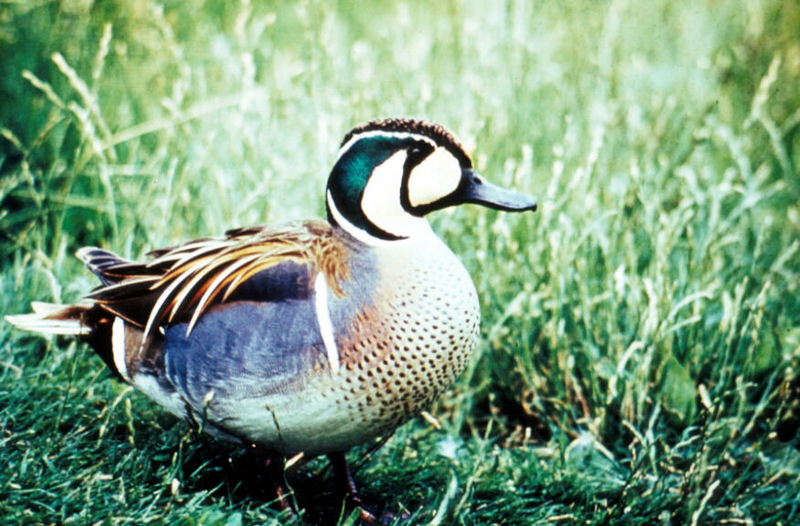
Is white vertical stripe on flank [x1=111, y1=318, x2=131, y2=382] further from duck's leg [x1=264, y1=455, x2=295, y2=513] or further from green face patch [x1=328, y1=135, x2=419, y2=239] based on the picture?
green face patch [x1=328, y1=135, x2=419, y2=239]

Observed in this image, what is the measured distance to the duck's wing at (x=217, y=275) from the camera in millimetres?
2627

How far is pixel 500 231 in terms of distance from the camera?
3656 mm

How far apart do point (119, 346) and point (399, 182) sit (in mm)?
927

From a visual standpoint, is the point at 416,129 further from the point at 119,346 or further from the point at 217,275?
the point at 119,346

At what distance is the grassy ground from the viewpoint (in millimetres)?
2914

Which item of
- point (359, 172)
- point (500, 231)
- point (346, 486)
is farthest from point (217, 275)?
point (500, 231)

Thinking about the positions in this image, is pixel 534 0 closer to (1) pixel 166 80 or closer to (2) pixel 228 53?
(2) pixel 228 53

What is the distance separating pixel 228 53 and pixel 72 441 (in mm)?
2865

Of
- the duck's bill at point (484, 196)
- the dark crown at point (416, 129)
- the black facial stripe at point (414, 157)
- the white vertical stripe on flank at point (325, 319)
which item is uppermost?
the dark crown at point (416, 129)

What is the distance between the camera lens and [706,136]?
3.85 metres

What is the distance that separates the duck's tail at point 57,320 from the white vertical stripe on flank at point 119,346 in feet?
0.36

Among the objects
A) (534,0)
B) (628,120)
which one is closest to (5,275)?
(628,120)

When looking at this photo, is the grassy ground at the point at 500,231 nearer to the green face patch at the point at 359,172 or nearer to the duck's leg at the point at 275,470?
the duck's leg at the point at 275,470

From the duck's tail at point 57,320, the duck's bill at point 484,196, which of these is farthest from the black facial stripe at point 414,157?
the duck's tail at point 57,320
